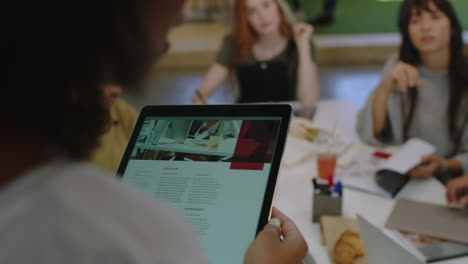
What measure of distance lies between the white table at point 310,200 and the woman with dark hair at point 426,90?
29 centimetres

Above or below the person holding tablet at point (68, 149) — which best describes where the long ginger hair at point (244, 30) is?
below

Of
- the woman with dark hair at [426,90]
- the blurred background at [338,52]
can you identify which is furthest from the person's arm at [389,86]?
the blurred background at [338,52]

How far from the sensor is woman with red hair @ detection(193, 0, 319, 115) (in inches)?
89.0

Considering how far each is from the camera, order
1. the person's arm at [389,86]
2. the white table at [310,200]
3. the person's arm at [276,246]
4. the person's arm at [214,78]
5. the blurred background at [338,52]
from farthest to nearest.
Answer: the blurred background at [338,52], the person's arm at [214,78], the person's arm at [389,86], the white table at [310,200], the person's arm at [276,246]

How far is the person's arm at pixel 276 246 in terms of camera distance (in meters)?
0.59

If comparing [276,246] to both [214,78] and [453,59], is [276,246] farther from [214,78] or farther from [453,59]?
[214,78]

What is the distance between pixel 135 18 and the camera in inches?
13.9

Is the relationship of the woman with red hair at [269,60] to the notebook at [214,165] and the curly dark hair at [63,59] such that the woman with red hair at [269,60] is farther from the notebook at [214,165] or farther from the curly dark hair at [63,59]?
the curly dark hair at [63,59]

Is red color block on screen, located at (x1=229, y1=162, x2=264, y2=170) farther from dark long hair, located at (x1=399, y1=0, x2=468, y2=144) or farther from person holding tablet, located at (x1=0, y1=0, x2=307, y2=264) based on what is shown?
dark long hair, located at (x1=399, y1=0, x2=468, y2=144)

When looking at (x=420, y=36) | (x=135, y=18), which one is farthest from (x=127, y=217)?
(x=420, y=36)

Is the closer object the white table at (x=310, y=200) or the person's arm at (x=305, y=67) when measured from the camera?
the white table at (x=310, y=200)

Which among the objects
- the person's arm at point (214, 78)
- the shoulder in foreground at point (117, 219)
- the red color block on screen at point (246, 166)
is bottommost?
the person's arm at point (214, 78)

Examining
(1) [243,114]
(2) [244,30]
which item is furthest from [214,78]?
(1) [243,114]

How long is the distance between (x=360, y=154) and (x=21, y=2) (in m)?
1.42
